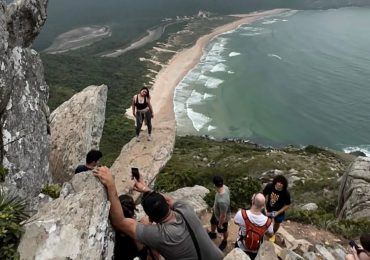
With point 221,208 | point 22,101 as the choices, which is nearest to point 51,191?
point 22,101

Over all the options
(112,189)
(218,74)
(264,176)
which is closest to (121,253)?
(112,189)

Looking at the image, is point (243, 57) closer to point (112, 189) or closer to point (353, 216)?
point (353, 216)

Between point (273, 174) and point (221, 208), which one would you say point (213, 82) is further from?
point (221, 208)

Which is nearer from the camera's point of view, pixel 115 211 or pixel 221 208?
pixel 115 211

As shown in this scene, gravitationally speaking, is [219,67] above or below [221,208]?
below

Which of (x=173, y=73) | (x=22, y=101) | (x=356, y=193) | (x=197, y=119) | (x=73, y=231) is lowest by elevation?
(x=173, y=73)
